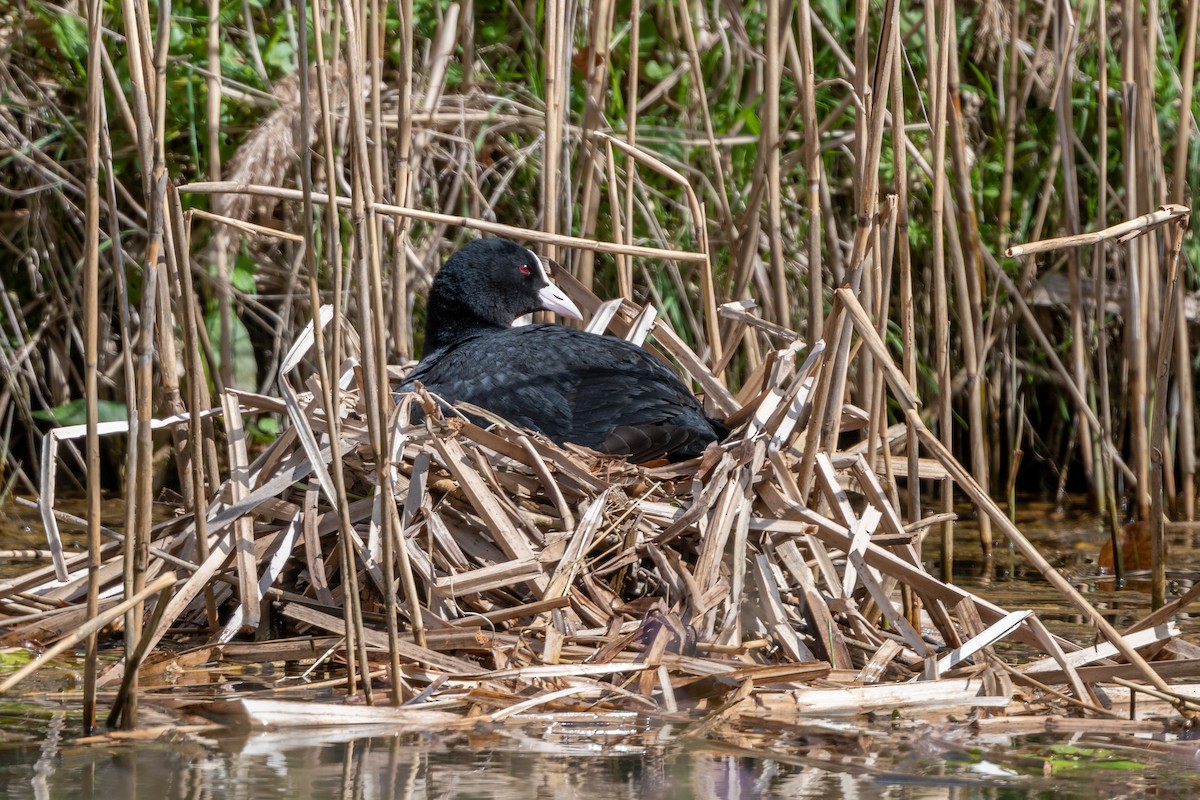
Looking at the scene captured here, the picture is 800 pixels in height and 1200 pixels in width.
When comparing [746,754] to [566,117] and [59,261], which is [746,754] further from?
[59,261]

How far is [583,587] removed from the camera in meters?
2.52

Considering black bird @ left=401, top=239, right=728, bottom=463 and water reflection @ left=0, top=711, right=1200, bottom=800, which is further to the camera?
black bird @ left=401, top=239, right=728, bottom=463

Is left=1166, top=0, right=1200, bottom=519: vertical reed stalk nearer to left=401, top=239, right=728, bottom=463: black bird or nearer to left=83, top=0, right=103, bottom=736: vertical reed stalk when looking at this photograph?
left=401, top=239, right=728, bottom=463: black bird

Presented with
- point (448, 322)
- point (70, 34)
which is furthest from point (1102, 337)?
point (70, 34)

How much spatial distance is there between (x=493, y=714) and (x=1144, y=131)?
8.66 ft

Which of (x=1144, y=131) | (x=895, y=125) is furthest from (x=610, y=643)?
(x=1144, y=131)

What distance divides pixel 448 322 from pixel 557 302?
31 centimetres

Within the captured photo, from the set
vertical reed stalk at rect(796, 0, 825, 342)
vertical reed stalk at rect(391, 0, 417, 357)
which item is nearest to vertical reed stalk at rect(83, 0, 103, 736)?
vertical reed stalk at rect(391, 0, 417, 357)

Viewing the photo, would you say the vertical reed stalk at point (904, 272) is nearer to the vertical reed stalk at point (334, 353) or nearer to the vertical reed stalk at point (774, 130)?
the vertical reed stalk at point (774, 130)

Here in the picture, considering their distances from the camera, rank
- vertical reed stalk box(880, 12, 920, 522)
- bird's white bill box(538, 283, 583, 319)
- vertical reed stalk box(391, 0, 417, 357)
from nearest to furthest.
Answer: vertical reed stalk box(391, 0, 417, 357)
vertical reed stalk box(880, 12, 920, 522)
bird's white bill box(538, 283, 583, 319)

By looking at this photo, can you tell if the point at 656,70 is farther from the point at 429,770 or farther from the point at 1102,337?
the point at 429,770

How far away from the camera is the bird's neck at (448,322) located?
12.9 feet

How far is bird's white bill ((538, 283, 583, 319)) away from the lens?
3.91 meters

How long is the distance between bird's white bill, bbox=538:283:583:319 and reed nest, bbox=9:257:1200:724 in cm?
114
